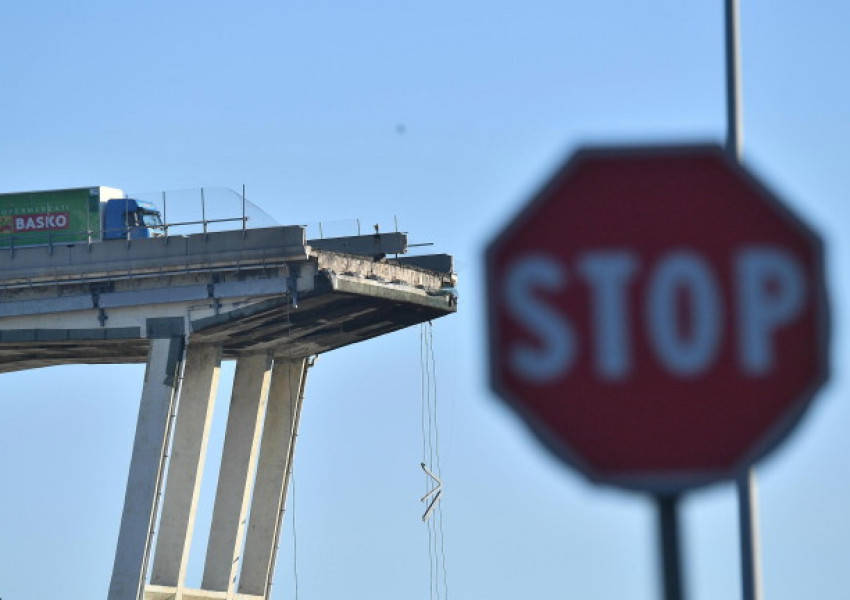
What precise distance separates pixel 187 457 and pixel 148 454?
2751 mm

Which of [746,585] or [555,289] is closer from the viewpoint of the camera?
[555,289]

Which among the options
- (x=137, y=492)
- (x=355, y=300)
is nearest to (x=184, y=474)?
(x=137, y=492)

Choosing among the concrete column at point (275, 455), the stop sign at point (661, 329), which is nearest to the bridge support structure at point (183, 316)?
the concrete column at point (275, 455)

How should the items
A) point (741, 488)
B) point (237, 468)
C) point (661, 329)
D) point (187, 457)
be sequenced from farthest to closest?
point (237, 468), point (187, 457), point (741, 488), point (661, 329)

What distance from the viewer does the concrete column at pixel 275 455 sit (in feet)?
299

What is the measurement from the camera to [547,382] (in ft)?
28.1

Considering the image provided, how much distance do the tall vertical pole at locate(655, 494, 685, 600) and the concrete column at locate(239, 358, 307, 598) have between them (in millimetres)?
83486

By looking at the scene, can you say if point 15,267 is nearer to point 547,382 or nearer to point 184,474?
point 184,474

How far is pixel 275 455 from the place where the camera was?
91.8m

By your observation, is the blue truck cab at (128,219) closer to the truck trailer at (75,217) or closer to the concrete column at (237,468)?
the truck trailer at (75,217)

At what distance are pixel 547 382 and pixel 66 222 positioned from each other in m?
73.4

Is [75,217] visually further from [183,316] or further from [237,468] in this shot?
[237,468]

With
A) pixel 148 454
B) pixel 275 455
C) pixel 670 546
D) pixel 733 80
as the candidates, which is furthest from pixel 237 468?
pixel 670 546

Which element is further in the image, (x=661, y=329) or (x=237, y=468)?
(x=237, y=468)
